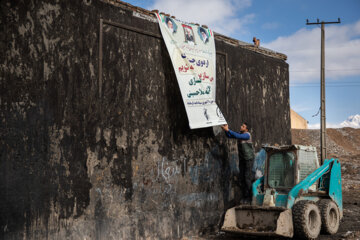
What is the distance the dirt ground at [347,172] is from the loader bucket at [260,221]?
0.53m

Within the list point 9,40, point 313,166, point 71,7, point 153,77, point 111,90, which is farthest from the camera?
point 313,166

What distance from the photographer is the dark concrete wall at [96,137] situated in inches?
214

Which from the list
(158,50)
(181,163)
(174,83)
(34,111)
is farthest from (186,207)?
(34,111)

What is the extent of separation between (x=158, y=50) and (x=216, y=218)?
3702 millimetres

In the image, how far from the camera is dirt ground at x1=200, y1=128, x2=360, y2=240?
8383 mm

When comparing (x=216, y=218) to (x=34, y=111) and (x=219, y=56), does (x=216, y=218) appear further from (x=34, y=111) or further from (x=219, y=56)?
(x=34, y=111)

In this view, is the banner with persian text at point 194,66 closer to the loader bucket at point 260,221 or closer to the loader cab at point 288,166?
the loader cab at point 288,166

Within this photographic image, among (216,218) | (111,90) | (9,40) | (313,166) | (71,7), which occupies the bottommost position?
(216,218)

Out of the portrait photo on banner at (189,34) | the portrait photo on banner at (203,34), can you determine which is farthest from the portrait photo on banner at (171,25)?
the portrait photo on banner at (203,34)

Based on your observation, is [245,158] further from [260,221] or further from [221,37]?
[221,37]

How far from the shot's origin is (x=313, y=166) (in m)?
8.51

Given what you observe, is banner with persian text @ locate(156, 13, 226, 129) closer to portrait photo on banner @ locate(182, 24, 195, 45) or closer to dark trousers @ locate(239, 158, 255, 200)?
portrait photo on banner @ locate(182, 24, 195, 45)

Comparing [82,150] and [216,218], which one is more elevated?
[82,150]

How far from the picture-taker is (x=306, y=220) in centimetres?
737
